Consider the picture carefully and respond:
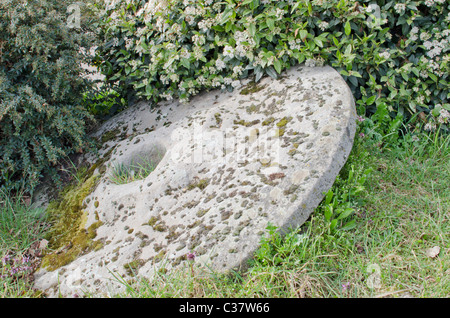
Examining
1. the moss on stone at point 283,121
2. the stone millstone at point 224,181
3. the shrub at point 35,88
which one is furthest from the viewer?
the shrub at point 35,88

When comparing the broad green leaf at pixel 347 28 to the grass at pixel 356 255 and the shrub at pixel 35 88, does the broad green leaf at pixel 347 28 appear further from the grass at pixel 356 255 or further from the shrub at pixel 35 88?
the shrub at pixel 35 88

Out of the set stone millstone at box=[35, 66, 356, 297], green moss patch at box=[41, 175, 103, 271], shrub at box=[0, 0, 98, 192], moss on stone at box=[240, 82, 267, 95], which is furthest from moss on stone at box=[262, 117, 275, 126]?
shrub at box=[0, 0, 98, 192]

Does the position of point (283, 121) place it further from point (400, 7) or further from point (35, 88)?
point (35, 88)

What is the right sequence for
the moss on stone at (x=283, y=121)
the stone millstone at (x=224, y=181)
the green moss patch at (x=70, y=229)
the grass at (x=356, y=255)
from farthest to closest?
the moss on stone at (x=283, y=121) < the green moss patch at (x=70, y=229) < the stone millstone at (x=224, y=181) < the grass at (x=356, y=255)

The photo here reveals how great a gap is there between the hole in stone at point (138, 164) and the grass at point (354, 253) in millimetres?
1010

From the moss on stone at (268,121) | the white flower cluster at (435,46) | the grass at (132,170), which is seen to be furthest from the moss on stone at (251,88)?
the white flower cluster at (435,46)

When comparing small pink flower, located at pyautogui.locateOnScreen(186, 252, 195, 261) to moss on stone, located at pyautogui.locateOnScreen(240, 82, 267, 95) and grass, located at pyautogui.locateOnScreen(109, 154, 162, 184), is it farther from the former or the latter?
moss on stone, located at pyautogui.locateOnScreen(240, 82, 267, 95)

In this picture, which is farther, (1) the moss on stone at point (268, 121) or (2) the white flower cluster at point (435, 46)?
(2) the white flower cluster at point (435, 46)

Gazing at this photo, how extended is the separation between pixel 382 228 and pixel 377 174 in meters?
0.62

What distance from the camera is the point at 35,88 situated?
11.3 feet

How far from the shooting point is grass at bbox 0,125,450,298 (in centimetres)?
220

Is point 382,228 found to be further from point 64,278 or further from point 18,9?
point 18,9

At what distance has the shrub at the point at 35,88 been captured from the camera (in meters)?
3.25

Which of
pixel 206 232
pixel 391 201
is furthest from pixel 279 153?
pixel 391 201
